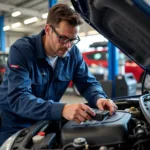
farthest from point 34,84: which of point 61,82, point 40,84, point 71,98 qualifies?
point 71,98

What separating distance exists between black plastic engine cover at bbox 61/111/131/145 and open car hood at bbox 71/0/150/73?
0.45 metres

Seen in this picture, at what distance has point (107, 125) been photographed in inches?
43.1

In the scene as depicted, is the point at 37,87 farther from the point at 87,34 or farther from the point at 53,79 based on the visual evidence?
the point at 87,34

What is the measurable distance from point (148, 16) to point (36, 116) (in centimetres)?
80

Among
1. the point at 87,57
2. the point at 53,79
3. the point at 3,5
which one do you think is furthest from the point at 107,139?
the point at 3,5

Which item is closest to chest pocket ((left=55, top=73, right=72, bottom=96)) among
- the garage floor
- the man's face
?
the man's face

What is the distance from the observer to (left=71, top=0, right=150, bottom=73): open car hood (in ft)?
3.03

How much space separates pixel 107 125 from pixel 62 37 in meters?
0.69

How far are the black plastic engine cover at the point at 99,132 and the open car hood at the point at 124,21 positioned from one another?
0.45m

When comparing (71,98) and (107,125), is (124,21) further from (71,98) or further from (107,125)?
(71,98)

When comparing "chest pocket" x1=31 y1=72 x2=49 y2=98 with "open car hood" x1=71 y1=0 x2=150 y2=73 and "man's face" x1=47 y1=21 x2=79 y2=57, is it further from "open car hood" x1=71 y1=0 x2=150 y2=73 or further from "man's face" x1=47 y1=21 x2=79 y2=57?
"open car hood" x1=71 y1=0 x2=150 y2=73

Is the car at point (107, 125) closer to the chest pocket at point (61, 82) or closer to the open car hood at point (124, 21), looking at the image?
the open car hood at point (124, 21)

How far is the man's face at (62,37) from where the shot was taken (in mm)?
1508

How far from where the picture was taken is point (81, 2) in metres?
1.20
